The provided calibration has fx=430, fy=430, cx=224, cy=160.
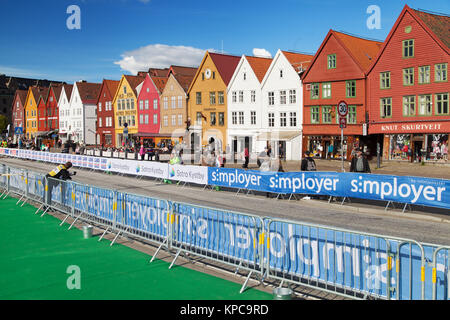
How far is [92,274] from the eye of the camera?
8.96 m

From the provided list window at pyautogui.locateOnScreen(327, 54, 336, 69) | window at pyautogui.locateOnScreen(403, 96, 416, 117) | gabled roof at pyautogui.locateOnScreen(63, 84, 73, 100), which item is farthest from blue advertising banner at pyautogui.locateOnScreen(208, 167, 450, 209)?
gabled roof at pyautogui.locateOnScreen(63, 84, 73, 100)

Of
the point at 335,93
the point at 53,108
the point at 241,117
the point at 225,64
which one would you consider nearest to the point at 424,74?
the point at 335,93

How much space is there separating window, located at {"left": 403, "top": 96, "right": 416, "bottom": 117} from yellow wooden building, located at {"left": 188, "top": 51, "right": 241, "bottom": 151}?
22840 mm

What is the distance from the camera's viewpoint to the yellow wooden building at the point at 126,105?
70688mm

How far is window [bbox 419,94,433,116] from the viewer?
36219 millimetres

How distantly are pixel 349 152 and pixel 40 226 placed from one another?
33421mm

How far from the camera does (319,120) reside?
44406mm

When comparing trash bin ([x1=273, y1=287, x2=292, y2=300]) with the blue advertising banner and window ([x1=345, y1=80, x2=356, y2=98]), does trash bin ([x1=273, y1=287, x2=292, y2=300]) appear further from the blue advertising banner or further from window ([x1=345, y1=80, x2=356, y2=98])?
window ([x1=345, y1=80, x2=356, y2=98])

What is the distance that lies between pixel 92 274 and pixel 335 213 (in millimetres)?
10247

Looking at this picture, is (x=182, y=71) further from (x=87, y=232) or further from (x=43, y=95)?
(x=87, y=232)

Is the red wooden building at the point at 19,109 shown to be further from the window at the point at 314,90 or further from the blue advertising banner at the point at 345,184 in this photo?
the blue advertising banner at the point at 345,184

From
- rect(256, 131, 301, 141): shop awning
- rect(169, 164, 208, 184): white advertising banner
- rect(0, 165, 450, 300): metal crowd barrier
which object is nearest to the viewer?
rect(0, 165, 450, 300): metal crowd barrier
